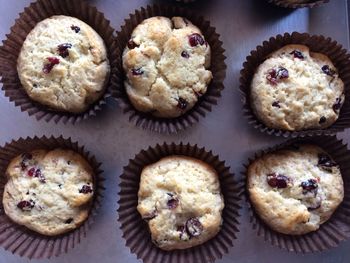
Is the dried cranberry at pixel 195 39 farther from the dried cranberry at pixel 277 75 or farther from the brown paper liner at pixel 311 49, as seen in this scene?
the dried cranberry at pixel 277 75

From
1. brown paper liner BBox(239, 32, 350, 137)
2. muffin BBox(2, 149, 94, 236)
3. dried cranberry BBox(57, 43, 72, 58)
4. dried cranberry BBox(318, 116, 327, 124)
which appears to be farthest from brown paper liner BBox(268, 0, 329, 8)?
muffin BBox(2, 149, 94, 236)

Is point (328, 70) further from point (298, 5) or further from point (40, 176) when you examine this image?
point (40, 176)

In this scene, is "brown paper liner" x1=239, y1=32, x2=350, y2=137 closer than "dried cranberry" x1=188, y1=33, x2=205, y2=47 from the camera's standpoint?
No

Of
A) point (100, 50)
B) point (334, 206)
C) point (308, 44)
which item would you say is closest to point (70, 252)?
point (100, 50)

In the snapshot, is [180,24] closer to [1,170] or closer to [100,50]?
[100,50]

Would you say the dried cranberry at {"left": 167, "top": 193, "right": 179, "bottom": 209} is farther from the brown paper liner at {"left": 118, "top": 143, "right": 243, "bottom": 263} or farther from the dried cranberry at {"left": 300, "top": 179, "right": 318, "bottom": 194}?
the dried cranberry at {"left": 300, "top": 179, "right": 318, "bottom": 194}

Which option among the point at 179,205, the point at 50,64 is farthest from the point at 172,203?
the point at 50,64
